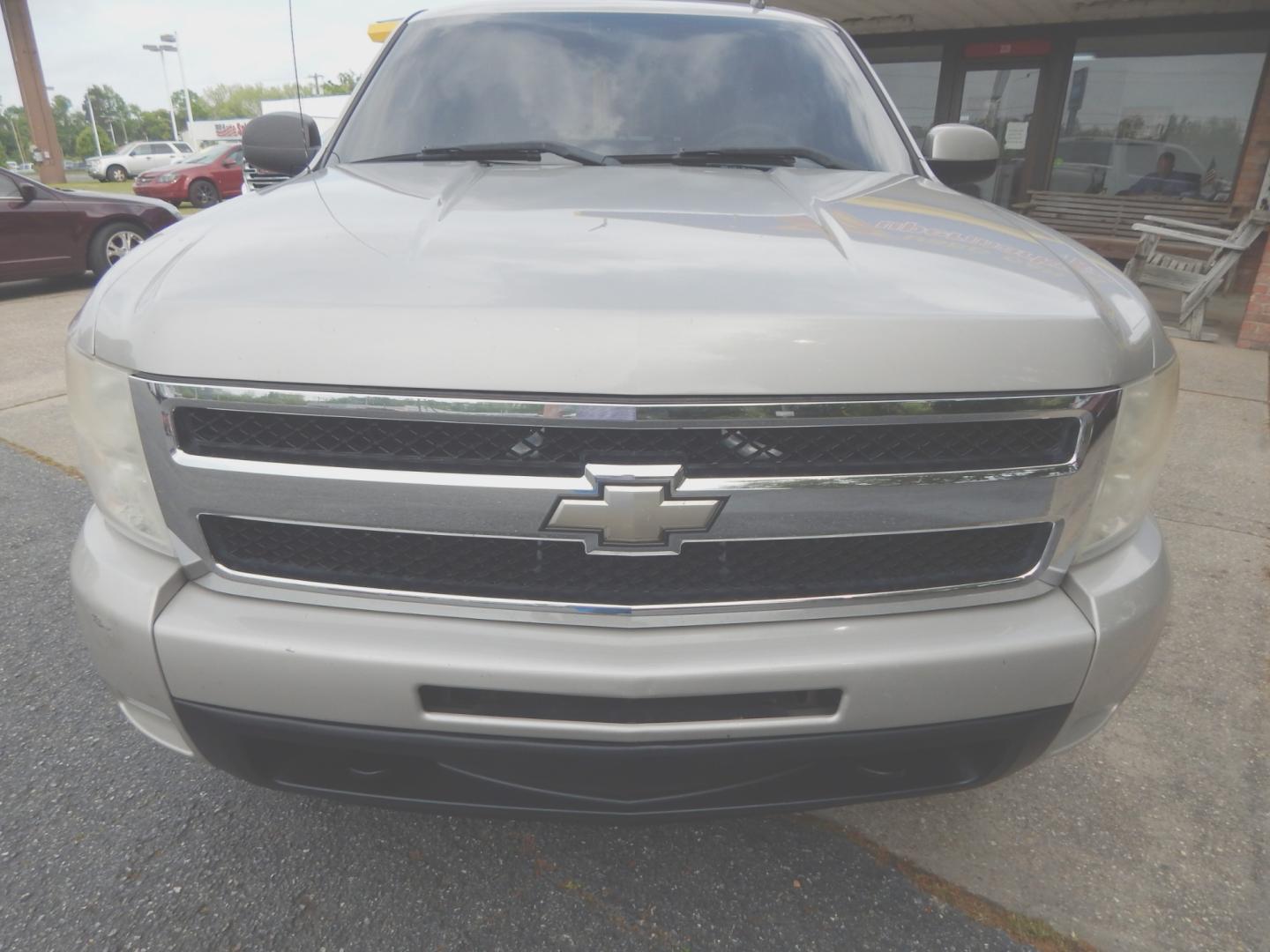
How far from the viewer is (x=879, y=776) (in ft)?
4.93

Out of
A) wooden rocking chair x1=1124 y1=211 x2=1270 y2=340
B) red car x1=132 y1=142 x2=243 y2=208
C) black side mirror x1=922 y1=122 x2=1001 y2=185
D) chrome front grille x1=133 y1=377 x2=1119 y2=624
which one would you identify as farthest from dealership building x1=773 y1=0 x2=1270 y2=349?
red car x1=132 y1=142 x2=243 y2=208

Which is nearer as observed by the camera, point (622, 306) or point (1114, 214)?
point (622, 306)

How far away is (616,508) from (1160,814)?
1.63 metres

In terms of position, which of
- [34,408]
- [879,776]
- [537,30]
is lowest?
[34,408]

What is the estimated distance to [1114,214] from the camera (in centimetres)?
1020

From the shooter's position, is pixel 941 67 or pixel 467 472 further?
pixel 941 67

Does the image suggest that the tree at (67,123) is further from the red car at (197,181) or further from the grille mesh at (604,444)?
the grille mesh at (604,444)

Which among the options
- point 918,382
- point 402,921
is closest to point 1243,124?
point 918,382

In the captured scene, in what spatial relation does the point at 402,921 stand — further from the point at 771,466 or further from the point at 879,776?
the point at 771,466

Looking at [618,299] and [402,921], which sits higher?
[618,299]

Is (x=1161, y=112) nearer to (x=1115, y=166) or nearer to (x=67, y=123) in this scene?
(x=1115, y=166)

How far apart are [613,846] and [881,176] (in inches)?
69.1

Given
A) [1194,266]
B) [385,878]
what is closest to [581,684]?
[385,878]

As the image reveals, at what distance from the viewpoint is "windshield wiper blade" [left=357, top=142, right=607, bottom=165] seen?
2250 millimetres
